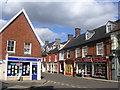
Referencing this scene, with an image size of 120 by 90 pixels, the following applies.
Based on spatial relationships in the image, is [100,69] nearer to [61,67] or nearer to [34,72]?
[34,72]

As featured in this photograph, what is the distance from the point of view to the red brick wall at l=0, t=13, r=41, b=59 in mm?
22530

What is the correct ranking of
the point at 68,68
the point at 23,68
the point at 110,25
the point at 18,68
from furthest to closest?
1. the point at 68,68
2. the point at 110,25
3. the point at 23,68
4. the point at 18,68

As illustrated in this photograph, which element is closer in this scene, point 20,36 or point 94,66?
point 20,36

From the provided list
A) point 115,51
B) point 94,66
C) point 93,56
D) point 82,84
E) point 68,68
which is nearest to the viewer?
point 82,84

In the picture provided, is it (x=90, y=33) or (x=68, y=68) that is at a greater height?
(x=90, y=33)

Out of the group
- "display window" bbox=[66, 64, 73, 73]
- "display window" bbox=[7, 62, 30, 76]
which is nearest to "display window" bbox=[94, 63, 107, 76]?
"display window" bbox=[66, 64, 73, 73]

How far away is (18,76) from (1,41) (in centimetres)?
501

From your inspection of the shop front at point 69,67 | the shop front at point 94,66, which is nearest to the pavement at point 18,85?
the shop front at point 94,66

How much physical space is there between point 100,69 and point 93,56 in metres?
2.60

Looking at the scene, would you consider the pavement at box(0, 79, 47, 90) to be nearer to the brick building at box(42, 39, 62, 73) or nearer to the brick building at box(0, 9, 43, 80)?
the brick building at box(0, 9, 43, 80)

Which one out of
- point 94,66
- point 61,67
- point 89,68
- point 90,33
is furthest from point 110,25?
point 61,67

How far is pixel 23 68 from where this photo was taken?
75.3 feet

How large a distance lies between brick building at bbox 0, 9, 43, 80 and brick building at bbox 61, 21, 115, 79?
1012 centimetres

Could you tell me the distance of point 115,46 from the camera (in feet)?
82.9
